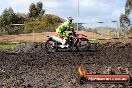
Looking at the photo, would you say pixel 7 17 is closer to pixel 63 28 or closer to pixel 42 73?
pixel 63 28

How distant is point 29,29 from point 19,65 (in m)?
27.0

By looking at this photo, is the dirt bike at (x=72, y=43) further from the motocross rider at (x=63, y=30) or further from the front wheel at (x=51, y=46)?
the motocross rider at (x=63, y=30)

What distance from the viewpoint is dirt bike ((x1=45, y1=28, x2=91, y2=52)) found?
24984mm

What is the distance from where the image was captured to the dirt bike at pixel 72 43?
24984mm

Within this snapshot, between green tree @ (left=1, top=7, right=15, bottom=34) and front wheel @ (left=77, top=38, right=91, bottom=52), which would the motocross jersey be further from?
green tree @ (left=1, top=7, right=15, bottom=34)

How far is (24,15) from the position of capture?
58.8m

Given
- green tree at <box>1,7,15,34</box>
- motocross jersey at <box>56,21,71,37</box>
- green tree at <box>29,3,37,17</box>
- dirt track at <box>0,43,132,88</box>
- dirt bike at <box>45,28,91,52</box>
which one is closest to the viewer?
dirt track at <box>0,43,132,88</box>

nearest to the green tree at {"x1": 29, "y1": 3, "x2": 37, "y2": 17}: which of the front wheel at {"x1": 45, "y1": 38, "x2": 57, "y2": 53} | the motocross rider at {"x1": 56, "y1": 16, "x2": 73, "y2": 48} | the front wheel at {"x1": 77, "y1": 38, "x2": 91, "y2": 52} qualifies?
the front wheel at {"x1": 77, "y1": 38, "x2": 91, "y2": 52}

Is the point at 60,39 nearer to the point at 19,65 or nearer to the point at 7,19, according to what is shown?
the point at 19,65

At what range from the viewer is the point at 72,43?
25672 mm

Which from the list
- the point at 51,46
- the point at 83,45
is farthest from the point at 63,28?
the point at 83,45

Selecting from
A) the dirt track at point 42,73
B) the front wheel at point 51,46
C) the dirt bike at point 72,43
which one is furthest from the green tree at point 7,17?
the dirt track at point 42,73

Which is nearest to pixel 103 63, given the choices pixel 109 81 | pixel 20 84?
pixel 20 84

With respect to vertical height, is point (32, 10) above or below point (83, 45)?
above
